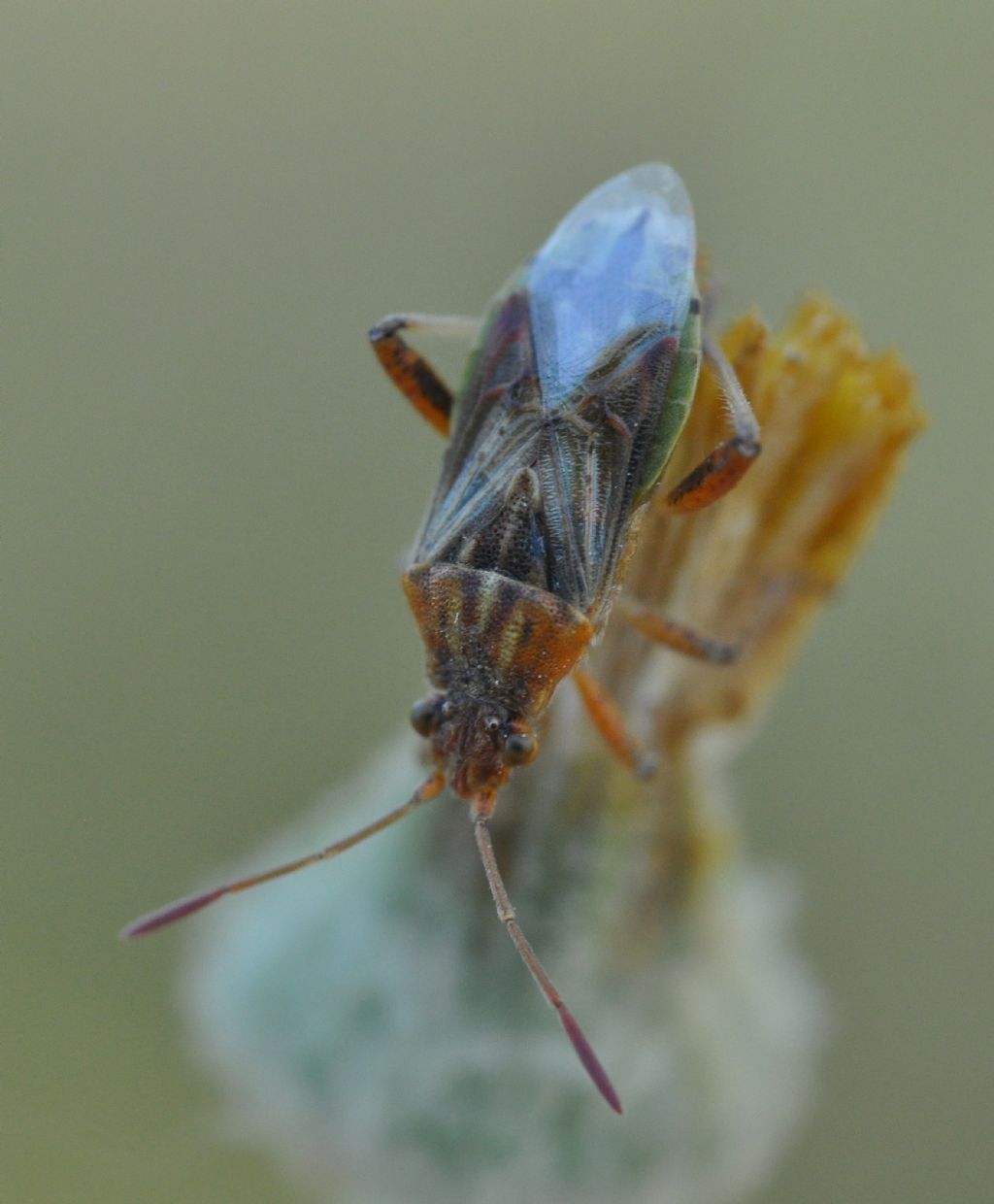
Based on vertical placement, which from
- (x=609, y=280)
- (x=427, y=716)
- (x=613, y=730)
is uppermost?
(x=609, y=280)

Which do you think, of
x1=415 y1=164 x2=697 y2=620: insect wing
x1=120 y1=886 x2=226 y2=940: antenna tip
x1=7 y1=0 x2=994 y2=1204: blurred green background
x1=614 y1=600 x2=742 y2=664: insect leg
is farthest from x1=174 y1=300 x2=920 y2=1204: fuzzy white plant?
x1=7 y1=0 x2=994 y2=1204: blurred green background

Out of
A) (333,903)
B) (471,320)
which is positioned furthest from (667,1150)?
(471,320)

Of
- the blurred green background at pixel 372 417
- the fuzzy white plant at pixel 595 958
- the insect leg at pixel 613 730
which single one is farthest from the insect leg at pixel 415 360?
the blurred green background at pixel 372 417

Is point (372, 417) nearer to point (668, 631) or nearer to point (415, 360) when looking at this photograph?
point (415, 360)

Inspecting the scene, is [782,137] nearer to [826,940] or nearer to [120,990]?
[826,940]

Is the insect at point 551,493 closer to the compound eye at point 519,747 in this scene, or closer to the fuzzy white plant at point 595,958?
the compound eye at point 519,747

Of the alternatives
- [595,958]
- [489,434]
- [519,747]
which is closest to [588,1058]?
[595,958]
